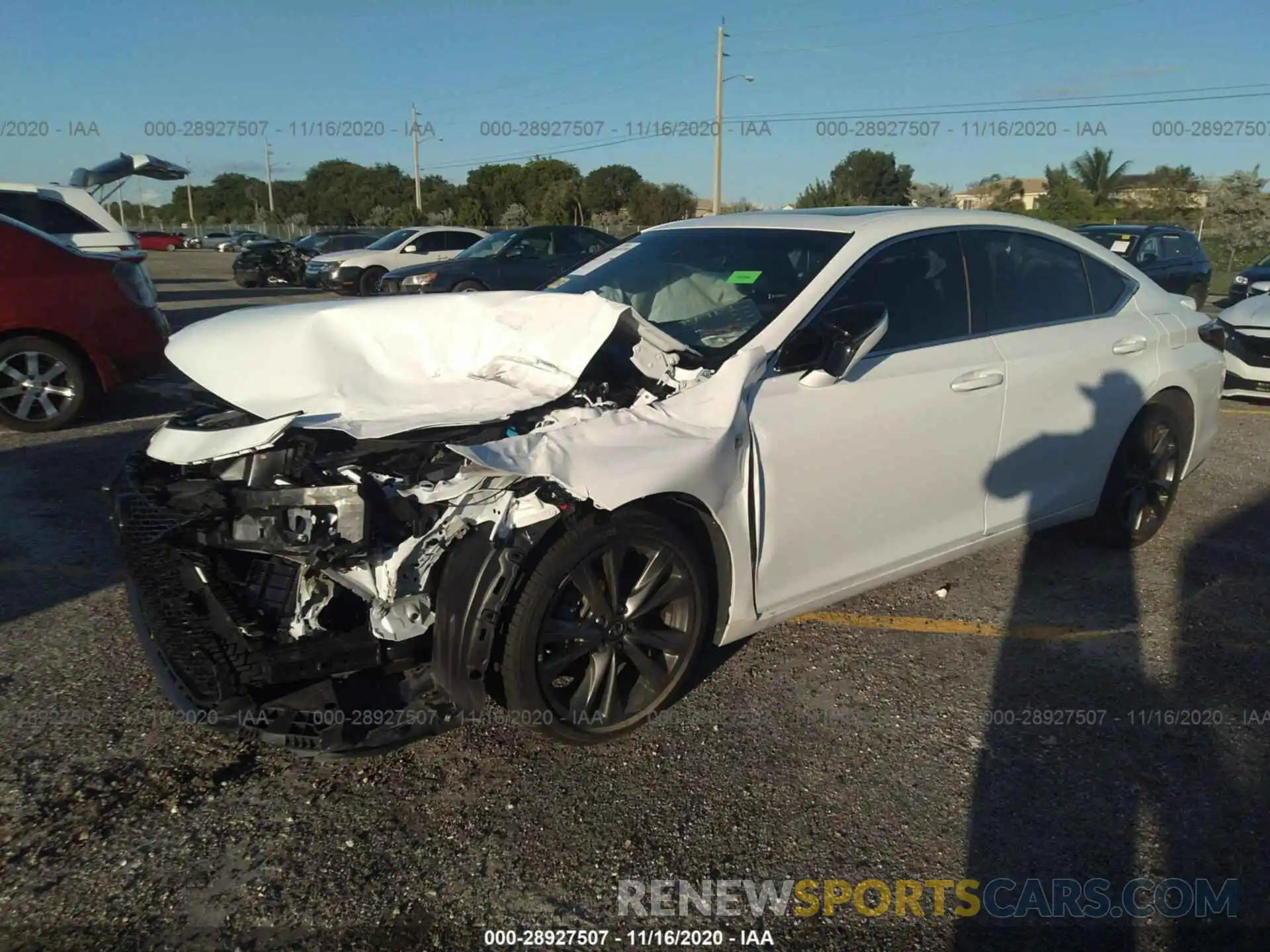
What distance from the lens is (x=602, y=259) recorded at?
15.0ft

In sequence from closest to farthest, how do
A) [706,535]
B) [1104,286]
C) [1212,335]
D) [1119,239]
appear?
[706,535] < [1104,286] < [1212,335] < [1119,239]

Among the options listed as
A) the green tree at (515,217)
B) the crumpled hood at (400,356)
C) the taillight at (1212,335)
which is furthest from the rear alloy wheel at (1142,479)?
the green tree at (515,217)

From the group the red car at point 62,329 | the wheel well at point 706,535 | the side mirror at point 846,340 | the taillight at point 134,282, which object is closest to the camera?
the wheel well at point 706,535

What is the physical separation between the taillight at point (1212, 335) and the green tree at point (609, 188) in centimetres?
4873

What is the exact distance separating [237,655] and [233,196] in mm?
102455

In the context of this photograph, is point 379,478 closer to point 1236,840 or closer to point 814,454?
point 814,454

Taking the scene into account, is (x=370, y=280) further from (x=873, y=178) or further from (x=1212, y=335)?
(x=873, y=178)

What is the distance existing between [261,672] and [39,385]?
5.46 meters

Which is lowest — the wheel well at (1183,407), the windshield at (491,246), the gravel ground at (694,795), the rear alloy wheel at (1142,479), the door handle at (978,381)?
the gravel ground at (694,795)

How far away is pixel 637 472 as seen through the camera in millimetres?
2840

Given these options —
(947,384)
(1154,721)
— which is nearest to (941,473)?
(947,384)

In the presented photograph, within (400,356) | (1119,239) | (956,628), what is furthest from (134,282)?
(1119,239)

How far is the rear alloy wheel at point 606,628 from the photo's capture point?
2.84 metres

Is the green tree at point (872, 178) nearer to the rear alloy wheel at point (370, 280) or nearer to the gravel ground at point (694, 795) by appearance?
the rear alloy wheel at point (370, 280)
